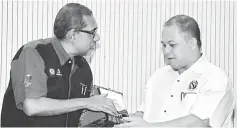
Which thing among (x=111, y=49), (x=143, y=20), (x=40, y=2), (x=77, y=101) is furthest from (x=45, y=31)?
(x=77, y=101)

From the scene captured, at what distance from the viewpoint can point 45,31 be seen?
276cm

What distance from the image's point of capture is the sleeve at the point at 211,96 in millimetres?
2018

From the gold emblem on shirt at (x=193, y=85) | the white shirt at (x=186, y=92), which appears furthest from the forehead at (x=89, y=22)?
the gold emblem on shirt at (x=193, y=85)

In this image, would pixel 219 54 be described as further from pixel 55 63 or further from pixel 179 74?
pixel 55 63

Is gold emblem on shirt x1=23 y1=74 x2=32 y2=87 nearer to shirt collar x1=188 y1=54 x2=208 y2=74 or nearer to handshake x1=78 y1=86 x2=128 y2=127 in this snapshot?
handshake x1=78 y1=86 x2=128 y2=127

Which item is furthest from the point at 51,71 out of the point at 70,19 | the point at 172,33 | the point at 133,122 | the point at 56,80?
the point at 172,33

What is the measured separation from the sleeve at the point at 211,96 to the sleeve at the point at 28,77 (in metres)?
0.74

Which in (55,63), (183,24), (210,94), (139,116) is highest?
(183,24)

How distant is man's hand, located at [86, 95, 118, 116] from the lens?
2.11 meters

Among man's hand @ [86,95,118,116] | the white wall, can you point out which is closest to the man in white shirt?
man's hand @ [86,95,118,116]

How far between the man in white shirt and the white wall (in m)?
0.40

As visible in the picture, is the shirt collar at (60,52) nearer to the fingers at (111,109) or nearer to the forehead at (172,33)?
the fingers at (111,109)

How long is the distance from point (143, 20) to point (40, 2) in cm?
68

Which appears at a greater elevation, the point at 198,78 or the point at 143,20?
the point at 143,20
